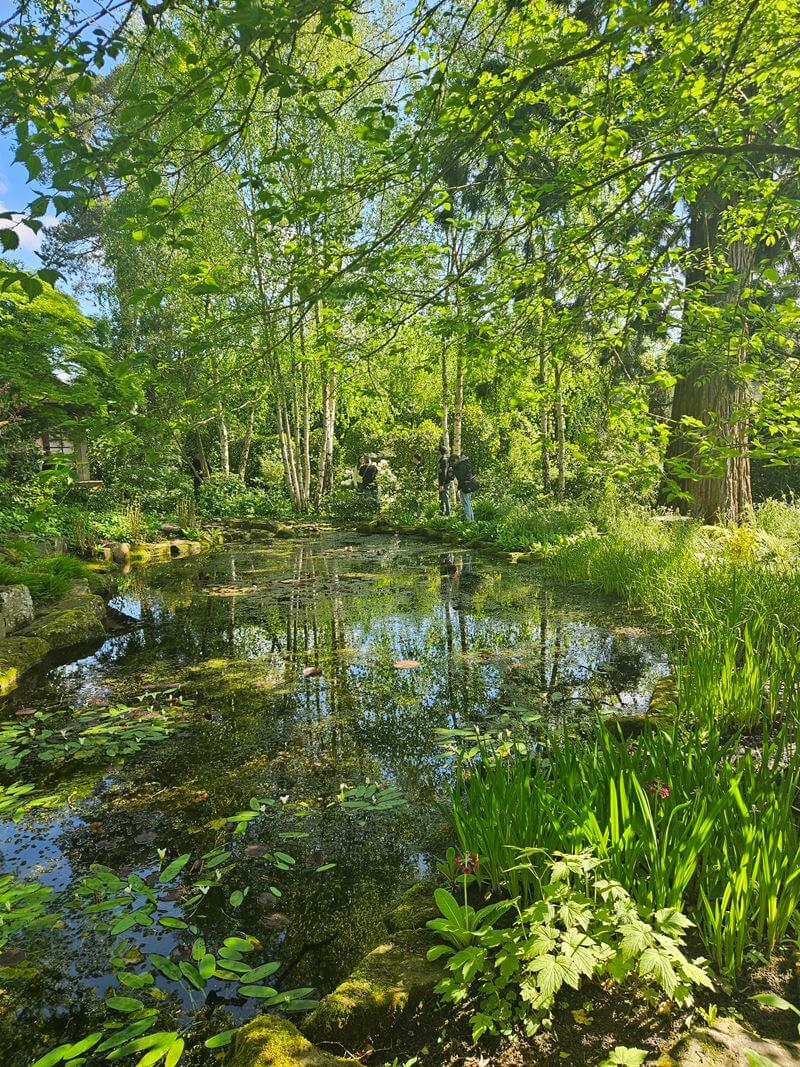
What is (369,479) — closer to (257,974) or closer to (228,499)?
(228,499)

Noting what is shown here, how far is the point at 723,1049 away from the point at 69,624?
6218 millimetres

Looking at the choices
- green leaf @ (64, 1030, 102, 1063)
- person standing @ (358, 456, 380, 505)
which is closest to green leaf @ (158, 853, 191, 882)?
green leaf @ (64, 1030, 102, 1063)

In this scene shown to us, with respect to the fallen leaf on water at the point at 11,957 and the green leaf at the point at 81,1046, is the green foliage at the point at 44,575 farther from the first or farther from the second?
the green leaf at the point at 81,1046

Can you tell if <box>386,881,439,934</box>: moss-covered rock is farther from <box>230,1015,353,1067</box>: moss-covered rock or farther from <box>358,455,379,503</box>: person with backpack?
<box>358,455,379,503</box>: person with backpack

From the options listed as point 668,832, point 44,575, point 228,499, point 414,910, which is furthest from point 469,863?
point 228,499

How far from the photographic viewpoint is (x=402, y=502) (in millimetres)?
16891

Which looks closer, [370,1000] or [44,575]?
[370,1000]

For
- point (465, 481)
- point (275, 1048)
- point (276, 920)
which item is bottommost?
point (276, 920)

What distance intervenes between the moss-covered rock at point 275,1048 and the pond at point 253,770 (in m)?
0.30

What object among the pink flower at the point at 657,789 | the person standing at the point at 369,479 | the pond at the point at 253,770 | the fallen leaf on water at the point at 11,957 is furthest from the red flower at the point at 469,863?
the person standing at the point at 369,479

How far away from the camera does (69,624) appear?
5.93 meters

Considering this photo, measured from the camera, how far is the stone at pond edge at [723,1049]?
1.27 m

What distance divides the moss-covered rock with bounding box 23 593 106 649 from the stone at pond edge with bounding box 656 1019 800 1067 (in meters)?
5.86

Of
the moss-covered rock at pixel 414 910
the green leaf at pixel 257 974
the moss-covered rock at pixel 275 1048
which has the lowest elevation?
the green leaf at pixel 257 974
